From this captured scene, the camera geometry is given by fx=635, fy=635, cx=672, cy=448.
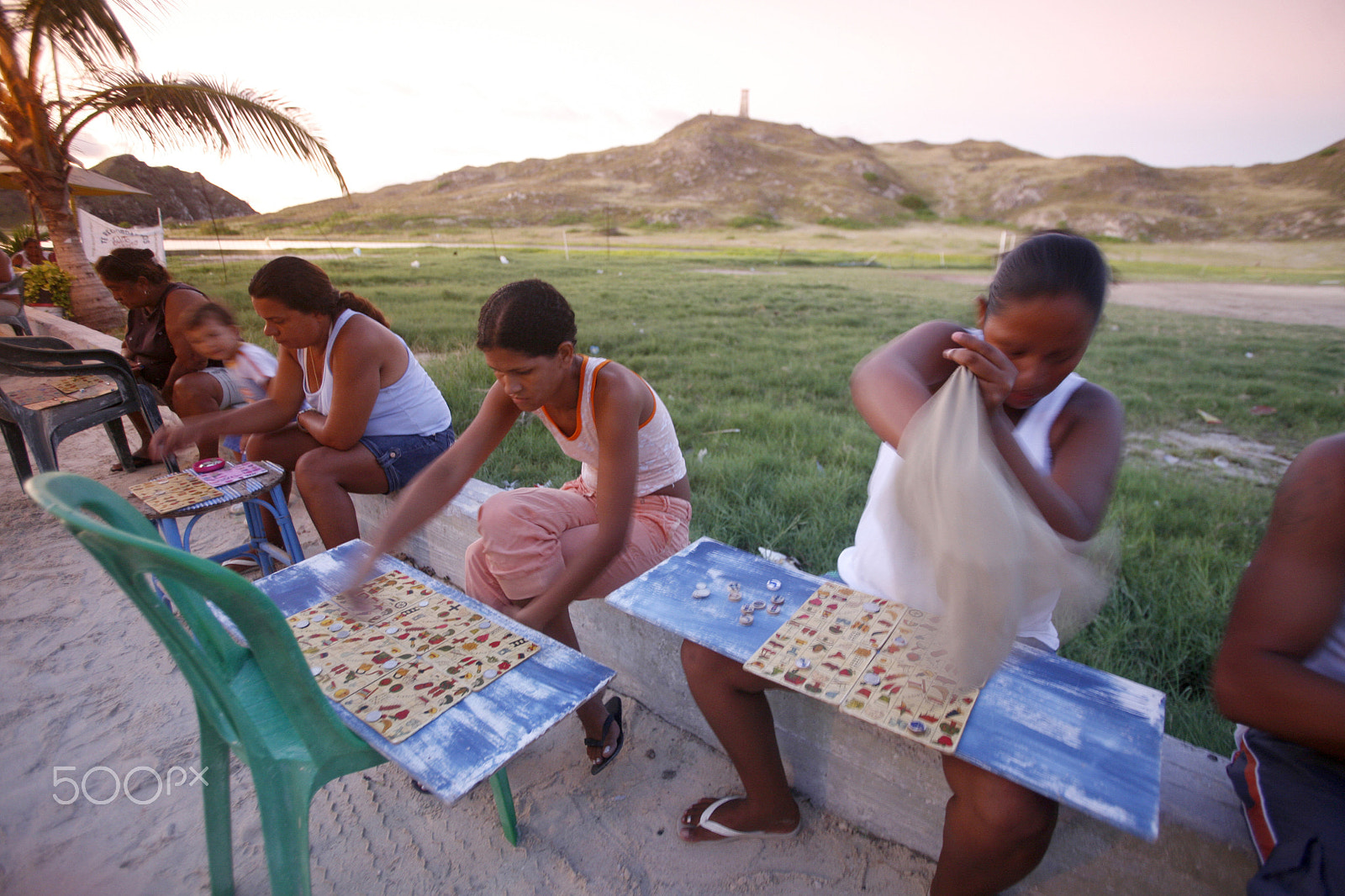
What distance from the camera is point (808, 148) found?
307 ft

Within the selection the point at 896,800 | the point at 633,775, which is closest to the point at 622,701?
the point at 633,775

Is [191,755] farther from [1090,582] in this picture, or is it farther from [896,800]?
[1090,582]

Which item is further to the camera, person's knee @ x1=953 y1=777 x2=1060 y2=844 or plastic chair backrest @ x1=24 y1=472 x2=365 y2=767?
person's knee @ x1=953 y1=777 x2=1060 y2=844

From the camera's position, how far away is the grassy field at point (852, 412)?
2511 millimetres

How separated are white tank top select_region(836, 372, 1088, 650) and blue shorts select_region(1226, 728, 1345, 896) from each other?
43cm

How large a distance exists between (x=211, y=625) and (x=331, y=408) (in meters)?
1.62

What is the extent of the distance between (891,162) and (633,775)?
99.2 metres

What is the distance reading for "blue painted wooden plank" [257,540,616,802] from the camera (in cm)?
122

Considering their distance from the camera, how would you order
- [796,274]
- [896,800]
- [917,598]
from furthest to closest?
[796,274] < [896,800] < [917,598]

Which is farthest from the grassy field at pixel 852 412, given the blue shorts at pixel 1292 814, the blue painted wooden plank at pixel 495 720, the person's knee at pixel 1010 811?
the blue painted wooden plank at pixel 495 720

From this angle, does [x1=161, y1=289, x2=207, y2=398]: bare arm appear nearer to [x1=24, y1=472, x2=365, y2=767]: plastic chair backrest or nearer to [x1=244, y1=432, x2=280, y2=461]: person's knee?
[x1=244, y1=432, x2=280, y2=461]: person's knee

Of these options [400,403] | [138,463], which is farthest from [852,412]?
[138,463]

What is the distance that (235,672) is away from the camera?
1.46m

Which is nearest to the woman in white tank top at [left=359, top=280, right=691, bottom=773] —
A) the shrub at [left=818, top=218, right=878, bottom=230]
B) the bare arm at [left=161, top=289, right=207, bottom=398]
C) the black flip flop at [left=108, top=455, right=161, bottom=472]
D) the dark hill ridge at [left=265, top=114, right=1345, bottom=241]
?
the bare arm at [left=161, top=289, right=207, bottom=398]
